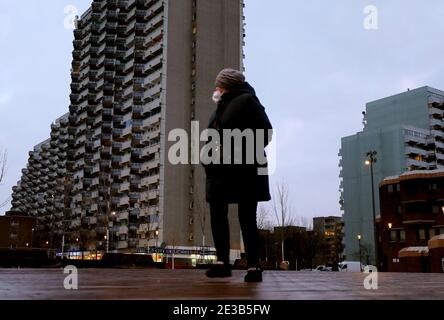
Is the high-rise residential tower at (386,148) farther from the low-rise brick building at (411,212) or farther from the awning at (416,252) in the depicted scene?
the awning at (416,252)

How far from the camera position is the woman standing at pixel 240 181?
4.83 meters

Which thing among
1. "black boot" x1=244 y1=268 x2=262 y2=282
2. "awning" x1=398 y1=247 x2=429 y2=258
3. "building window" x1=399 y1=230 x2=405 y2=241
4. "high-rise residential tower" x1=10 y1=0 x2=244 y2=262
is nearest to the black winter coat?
"black boot" x1=244 y1=268 x2=262 y2=282

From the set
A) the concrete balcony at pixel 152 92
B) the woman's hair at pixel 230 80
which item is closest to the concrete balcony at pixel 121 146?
the concrete balcony at pixel 152 92

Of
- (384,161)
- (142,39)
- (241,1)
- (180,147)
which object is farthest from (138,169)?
(384,161)

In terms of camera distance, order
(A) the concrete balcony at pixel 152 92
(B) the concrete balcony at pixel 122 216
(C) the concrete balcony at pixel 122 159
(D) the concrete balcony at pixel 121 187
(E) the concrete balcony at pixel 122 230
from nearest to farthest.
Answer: (A) the concrete balcony at pixel 152 92 → (E) the concrete balcony at pixel 122 230 → (B) the concrete balcony at pixel 122 216 → (D) the concrete balcony at pixel 121 187 → (C) the concrete balcony at pixel 122 159

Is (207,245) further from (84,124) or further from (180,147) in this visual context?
(84,124)

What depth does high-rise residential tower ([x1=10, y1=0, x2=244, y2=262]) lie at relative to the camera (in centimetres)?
7119

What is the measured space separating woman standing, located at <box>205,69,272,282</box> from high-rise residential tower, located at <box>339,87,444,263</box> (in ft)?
262

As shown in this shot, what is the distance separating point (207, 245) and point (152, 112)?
873 inches

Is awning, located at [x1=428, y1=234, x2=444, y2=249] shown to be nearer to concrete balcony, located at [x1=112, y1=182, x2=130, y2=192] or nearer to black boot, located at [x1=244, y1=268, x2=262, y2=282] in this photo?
black boot, located at [x1=244, y1=268, x2=262, y2=282]

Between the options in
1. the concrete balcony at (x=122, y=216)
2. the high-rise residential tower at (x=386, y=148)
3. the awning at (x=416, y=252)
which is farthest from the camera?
the high-rise residential tower at (x=386, y=148)

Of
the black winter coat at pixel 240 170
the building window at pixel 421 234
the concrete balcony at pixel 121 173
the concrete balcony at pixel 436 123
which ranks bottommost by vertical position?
the building window at pixel 421 234

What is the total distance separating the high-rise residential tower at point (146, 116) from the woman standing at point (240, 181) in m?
60.6
